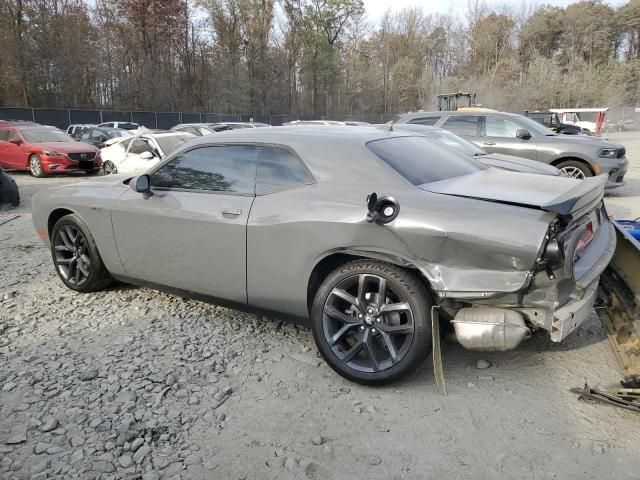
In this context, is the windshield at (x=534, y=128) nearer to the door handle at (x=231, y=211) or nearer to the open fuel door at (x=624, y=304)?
the open fuel door at (x=624, y=304)

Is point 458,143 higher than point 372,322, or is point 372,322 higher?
point 458,143

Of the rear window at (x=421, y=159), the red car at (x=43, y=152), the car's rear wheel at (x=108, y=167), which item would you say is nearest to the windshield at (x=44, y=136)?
the red car at (x=43, y=152)

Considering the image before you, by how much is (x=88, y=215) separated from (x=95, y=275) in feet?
1.82

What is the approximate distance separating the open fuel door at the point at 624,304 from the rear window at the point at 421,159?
120 cm

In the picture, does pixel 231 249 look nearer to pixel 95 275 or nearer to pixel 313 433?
pixel 313 433

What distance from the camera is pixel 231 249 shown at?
11.4ft

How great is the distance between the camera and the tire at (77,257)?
4.45 m

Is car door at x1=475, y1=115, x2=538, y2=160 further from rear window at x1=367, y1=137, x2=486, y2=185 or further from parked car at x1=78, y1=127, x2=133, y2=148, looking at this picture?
parked car at x1=78, y1=127, x2=133, y2=148

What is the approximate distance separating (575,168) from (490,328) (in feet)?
25.7

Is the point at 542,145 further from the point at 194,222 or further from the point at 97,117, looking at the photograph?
the point at 97,117

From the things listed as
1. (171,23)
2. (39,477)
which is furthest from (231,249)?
(171,23)

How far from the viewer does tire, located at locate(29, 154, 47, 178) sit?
546 inches

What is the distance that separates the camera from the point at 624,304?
3209mm

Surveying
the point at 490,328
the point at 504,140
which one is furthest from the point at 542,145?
the point at 490,328
